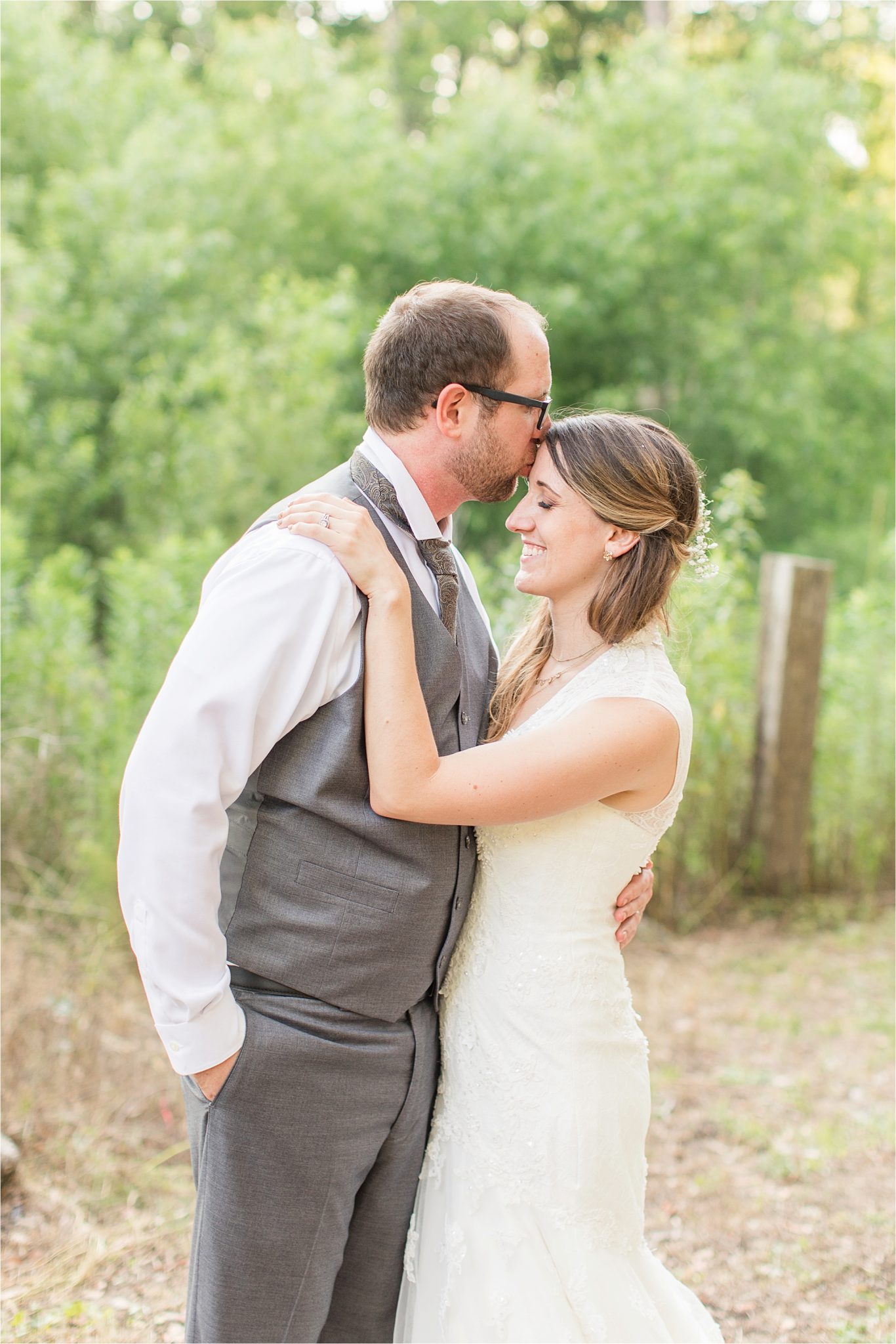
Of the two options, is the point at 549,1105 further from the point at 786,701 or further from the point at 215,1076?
the point at 786,701

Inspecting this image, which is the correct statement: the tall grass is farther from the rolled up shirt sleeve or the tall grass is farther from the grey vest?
the rolled up shirt sleeve

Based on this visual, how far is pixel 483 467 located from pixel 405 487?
0.15 meters

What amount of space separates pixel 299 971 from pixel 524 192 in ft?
35.0

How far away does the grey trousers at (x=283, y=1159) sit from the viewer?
1.75 meters

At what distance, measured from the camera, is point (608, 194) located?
11.2m

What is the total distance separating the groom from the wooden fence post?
412cm

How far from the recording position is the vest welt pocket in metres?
1.75

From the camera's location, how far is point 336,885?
1752 millimetres

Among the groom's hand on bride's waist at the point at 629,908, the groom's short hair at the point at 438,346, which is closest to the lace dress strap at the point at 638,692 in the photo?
the groom's hand on bride's waist at the point at 629,908

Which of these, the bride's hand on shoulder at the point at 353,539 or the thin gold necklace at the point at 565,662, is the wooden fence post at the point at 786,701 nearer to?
the thin gold necklace at the point at 565,662

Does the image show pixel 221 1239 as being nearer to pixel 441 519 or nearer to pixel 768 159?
pixel 441 519

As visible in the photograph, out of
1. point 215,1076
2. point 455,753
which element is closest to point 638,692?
point 455,753

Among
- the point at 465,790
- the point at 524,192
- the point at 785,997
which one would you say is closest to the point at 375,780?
the point at 465,790

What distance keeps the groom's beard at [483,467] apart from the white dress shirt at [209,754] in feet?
1.18
